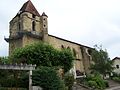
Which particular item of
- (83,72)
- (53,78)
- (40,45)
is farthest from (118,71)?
(53,78)

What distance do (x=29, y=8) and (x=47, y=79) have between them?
31552 millimetres

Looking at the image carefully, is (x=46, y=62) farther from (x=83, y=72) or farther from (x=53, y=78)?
(x=83, y=72)

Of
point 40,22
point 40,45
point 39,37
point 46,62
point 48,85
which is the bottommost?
point 48,85

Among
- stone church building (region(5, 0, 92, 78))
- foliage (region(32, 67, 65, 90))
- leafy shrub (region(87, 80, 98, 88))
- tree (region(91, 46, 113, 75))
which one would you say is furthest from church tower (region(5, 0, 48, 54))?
foliage (region(32, 67, 65, 90))

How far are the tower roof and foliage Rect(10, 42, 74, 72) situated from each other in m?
16.5

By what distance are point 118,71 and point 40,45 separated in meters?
34.5

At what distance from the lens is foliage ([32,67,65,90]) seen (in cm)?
2769

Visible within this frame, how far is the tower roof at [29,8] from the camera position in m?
55.9

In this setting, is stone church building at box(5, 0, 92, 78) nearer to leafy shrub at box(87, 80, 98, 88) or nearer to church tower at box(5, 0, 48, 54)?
church tower at box(5, 0, 48, 54)

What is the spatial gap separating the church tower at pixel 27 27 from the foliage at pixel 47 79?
24085 millimetres

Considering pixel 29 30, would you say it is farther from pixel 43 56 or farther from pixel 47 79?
pixel 47 79

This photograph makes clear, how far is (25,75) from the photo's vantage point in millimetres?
29328

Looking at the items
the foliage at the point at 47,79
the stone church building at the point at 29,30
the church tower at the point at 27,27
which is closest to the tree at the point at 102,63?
the stone church building at the point at 29,30

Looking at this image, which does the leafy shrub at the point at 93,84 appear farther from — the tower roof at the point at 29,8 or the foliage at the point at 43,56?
the tower roof at the point at 29,8
